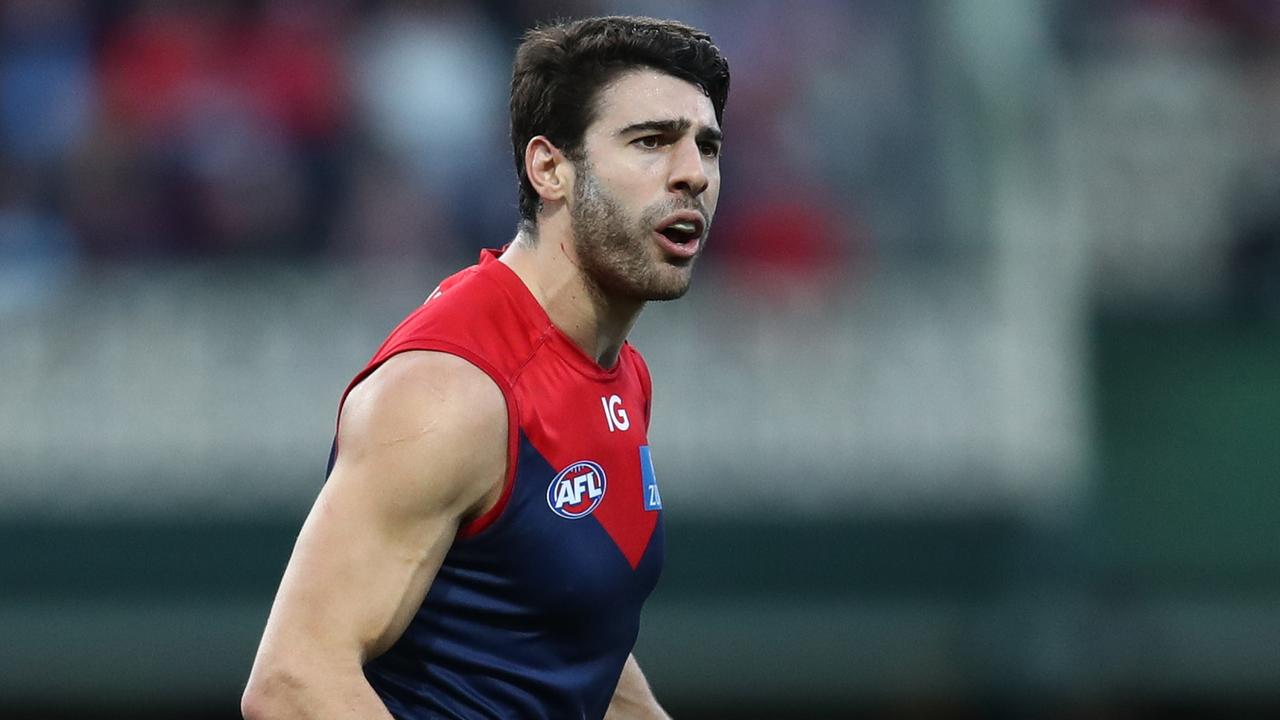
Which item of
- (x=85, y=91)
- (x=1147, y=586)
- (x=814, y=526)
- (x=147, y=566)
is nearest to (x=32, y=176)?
(x=85, y=91)

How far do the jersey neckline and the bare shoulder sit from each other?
36 centimetres

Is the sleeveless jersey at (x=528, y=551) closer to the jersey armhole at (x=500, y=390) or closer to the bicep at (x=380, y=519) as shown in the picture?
the jersey armhole at (x=500, y=390)

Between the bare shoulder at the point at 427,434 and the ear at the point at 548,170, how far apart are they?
581 mm

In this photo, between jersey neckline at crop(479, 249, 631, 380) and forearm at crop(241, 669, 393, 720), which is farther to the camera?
jersey neckline at crop(479, 249, 631, 380)

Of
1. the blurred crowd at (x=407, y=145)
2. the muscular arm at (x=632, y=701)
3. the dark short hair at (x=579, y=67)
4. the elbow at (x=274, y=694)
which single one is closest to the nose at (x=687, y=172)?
the dark short hair at (x=579, y=67)

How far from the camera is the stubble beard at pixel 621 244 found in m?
4.85

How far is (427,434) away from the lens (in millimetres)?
4316

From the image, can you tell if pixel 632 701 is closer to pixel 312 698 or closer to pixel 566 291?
pixel 566 291

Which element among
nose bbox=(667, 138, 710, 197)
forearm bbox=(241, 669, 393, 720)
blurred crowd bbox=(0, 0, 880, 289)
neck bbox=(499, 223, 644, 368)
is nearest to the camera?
forearm bbox=(241, 669, 393, 720)

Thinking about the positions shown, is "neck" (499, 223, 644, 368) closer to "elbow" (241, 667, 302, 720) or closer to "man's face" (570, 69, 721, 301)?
"man's face" (570, 69, 721, 301)

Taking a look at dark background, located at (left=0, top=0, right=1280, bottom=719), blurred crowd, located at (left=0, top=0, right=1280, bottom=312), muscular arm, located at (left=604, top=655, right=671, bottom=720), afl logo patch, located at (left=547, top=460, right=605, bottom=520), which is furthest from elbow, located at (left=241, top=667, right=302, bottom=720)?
dark background, located at (left=0, top=0, right=1280, bottom=719)

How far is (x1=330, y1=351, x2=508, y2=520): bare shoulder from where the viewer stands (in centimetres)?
430

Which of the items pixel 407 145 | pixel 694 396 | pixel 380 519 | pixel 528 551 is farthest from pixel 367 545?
pixel 407 145

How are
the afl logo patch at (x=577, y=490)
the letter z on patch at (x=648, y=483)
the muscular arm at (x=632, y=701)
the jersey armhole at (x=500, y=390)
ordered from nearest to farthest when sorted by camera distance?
the jersey armhole at (x=500, y=390)
the afl logo patch at (x=577, y=490)
the letter z on patch at (x=648, y=483)
the muscular arm at (x=632, y=701)
